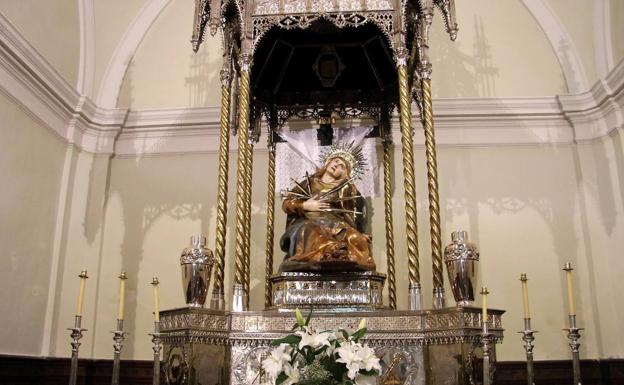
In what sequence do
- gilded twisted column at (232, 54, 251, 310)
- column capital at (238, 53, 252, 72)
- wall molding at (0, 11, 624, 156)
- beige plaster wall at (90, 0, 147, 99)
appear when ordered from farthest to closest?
beige plaster wall at (90, 0, 147, 99), wall molding at (0, 11, 624, 156), column capital at (238, 53, 252, 72), gilded twisted column at (232, 54, 251, 310)

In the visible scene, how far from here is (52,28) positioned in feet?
25.3

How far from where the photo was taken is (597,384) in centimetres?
716

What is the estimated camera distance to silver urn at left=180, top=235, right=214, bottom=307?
17.6ft

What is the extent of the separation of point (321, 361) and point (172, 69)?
6.42 m

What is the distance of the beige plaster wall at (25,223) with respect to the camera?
6.63 meters

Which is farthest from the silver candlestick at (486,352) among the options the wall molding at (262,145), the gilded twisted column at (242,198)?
the wall molding at (262,145)

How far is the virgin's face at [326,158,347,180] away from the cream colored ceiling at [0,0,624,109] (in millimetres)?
2322

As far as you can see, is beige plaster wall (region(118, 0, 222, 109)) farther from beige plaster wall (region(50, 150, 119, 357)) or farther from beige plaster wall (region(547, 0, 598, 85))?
beige plaster wall (region(547, 0, 598, 85))

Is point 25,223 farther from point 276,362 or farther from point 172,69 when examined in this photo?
point 276,362

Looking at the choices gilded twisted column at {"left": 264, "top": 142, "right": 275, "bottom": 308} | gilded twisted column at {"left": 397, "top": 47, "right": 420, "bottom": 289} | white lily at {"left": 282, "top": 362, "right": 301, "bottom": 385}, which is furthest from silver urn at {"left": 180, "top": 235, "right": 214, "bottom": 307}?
white lily at {"left": 282, "top": 362, "right": 301, "bottom": 385}

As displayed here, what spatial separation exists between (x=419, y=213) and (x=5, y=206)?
472cm

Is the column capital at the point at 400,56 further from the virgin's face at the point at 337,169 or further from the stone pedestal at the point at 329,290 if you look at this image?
the stone pedestal at the point at 329,290

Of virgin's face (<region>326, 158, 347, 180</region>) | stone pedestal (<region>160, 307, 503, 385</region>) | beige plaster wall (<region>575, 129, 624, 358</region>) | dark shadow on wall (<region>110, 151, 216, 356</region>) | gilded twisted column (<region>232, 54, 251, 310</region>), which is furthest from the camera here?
dark shadow on wall (<region>110, 151, 216, 356</region>)

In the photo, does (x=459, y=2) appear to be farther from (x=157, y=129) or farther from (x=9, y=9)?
(x=9, y=9)
